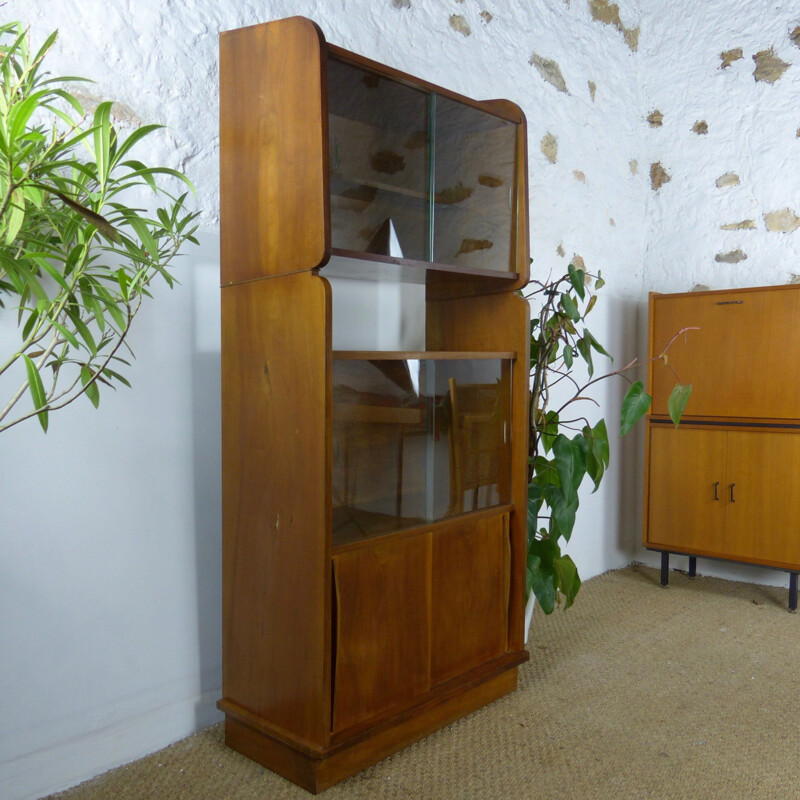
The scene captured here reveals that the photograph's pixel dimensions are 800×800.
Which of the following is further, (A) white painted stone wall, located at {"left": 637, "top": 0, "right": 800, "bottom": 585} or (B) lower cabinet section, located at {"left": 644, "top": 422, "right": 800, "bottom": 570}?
(A) white painted stone wall, located at {"left": 637, "top": 0, "right": 800, "bottom": 585}

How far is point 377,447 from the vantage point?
2.07 metres

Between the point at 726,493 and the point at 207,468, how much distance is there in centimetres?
240

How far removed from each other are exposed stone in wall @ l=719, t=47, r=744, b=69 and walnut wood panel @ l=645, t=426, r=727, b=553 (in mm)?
1874

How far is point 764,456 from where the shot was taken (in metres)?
3.43

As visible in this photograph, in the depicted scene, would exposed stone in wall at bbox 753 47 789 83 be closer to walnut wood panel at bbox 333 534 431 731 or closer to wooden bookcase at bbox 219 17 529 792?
wooden bookcase at bbox 219 17 529 792

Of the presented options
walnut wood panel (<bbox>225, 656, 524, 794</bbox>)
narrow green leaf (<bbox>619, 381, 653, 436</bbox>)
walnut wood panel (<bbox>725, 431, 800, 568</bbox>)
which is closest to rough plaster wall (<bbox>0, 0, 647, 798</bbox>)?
walnut wood panel (<bbox>225, 656, 524, 794</bbox>)

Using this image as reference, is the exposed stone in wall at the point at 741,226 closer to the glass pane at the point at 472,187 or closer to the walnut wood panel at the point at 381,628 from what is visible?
the glass pane at the point at 472,187

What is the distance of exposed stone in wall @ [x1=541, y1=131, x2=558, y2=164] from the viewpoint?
354 centimetres

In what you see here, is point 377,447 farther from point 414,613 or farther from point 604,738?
point 604,738

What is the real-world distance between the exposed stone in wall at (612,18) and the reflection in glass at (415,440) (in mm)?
2336

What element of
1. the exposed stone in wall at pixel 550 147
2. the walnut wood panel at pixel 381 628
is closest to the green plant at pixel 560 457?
the walnut wood panel at pixel 381 628

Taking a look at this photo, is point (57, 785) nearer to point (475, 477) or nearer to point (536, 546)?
point (475, 477)

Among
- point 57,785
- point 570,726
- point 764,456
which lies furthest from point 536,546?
point 57,785

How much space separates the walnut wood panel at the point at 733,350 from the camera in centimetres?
338
